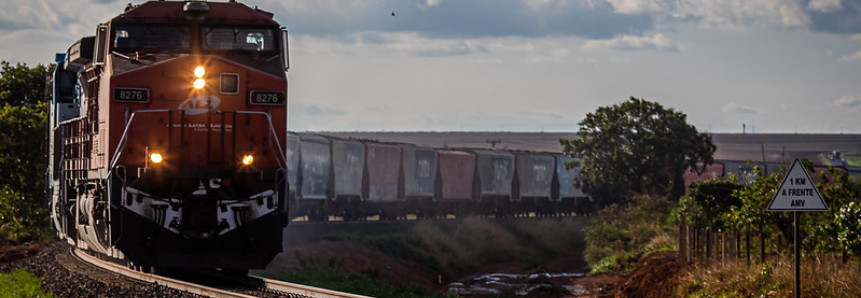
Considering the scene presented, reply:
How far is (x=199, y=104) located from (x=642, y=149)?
39.0m

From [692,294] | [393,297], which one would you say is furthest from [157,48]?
[692,294]

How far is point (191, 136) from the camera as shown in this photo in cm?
1838

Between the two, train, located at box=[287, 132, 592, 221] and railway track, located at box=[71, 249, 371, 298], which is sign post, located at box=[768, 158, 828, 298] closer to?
railway track, located at box=[71, 249, 371, 298]

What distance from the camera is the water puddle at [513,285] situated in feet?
97.8

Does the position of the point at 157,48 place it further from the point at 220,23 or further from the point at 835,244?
the point at 835,244

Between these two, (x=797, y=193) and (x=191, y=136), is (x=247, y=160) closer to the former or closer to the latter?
(x=191, y=136)

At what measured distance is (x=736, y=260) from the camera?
65.4 feet

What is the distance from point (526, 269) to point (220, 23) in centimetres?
2622

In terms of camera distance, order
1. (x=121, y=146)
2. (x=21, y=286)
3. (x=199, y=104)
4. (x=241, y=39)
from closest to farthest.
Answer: (x=121, y=146) → (x=199, y=104) → (x=241, y=39) → (x=21, y=286)

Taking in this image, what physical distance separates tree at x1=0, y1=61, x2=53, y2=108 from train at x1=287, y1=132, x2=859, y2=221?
9393 mm

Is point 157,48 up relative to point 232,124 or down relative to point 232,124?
up

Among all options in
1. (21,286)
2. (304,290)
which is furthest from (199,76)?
(21,286)

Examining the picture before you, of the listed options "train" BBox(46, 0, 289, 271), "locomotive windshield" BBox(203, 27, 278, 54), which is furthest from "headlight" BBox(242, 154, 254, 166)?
"locomotive windshield" BBox(203, 27, 278, 54)

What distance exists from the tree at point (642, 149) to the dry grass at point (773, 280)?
34.0 metres
